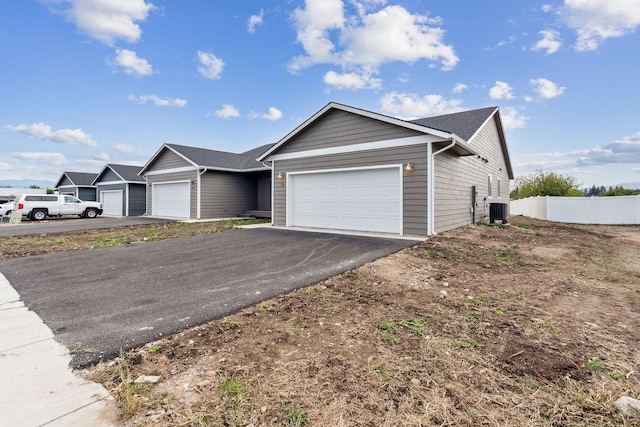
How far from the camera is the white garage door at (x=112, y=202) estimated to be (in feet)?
72.6

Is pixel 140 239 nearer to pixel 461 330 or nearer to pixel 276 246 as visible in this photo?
pixel 276 246

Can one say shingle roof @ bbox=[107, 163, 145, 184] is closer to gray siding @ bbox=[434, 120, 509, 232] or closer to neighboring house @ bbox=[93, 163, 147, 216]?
neighboring house @ bbox=[93, 163, 147, 216]

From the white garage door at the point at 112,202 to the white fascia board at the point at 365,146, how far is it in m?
16.7

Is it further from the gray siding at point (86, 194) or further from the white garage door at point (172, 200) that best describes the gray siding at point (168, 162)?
the gray siding at point (86, 194)

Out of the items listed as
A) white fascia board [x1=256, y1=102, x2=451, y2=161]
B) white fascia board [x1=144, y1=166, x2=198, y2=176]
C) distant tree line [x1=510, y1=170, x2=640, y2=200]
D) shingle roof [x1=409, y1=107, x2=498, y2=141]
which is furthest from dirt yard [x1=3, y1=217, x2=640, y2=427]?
distant tree line [x1=510, y1=170, x2=640, y2=200]

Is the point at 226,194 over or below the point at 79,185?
below

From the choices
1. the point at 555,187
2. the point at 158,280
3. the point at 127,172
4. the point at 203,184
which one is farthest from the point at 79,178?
the point at 555,187

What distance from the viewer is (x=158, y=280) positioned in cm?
486

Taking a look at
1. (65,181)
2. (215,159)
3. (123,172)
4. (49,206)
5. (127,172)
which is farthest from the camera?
(65,181)

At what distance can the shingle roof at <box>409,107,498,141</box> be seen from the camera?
39.1 ft

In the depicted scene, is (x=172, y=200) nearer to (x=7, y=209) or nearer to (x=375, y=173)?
(x=7, y=209)

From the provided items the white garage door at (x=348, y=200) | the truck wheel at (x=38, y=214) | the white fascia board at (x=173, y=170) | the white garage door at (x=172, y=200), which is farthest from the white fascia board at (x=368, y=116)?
the truck wheel at (x=38, y=214)

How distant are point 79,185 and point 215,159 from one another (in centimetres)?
1714

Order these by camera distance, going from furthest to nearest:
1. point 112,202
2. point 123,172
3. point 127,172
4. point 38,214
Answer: point 112,202 < point 127,172 < point 123,172 < point 38,214
